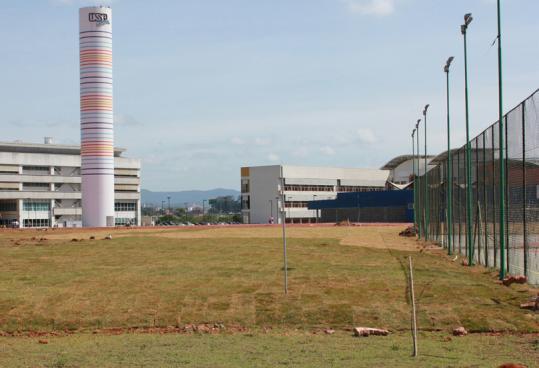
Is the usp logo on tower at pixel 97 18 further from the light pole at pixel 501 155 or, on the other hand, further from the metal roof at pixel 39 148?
the light pole at pixel 501 155

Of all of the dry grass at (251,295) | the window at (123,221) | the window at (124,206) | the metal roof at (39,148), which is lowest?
the window at (123,221)

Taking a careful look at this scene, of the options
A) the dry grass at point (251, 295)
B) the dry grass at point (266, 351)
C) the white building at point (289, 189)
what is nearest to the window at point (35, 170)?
the white building at point (289, 189)

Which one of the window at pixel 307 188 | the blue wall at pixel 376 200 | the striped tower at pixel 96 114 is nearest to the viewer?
the striped tower at pixel 96 114

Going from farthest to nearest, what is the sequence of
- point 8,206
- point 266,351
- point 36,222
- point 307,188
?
point 307,188 < point 36,222 < point 8,206 < point 266,351

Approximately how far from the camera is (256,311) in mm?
19625

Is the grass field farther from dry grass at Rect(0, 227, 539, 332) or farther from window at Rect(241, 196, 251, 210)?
window at Rect(241, 196, 251, 210)

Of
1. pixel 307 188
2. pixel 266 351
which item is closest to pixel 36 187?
pixel 307 188

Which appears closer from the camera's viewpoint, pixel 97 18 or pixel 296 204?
pixel 97 18

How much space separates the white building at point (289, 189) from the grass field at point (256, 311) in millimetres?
122213

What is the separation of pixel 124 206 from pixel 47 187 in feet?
55.3

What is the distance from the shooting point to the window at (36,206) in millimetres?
142075

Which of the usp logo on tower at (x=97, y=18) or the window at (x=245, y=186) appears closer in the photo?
the usp logo on tower at (x=97, y=18)

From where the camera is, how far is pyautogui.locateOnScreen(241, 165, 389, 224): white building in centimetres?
15538

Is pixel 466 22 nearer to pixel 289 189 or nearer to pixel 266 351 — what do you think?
pixel 266 351
